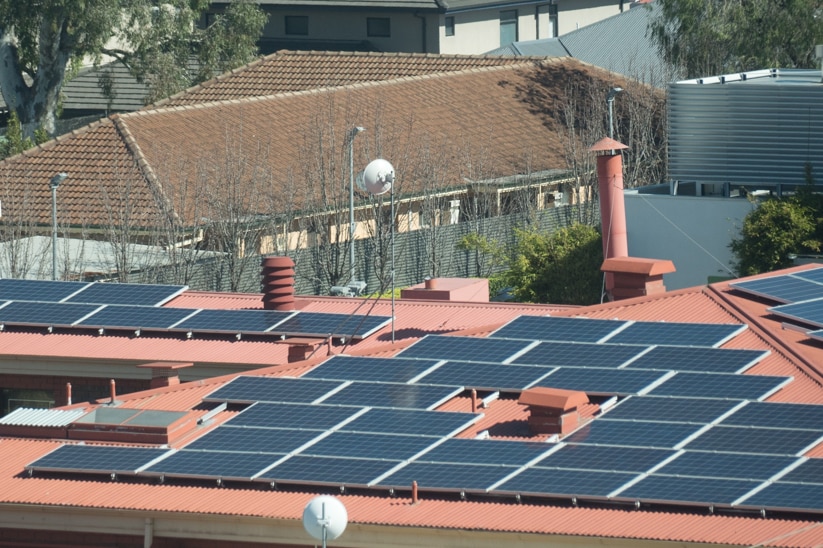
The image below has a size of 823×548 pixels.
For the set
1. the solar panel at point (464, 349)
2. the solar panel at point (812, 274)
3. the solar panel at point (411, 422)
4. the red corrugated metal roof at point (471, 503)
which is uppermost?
the solar panel at point (812, 274)

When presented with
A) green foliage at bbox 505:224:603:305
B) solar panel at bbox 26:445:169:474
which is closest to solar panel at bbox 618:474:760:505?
solar panel at bbox 26:445:169:474

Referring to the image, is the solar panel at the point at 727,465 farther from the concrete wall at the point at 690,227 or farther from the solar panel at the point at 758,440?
the concrete wall at the point at 690,227

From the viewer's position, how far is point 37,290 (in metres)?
35.6

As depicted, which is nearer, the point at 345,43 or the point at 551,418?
the point at 551,418

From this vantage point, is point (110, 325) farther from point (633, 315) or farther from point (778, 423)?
point (778, 423)

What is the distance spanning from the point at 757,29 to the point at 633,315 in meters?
39.3

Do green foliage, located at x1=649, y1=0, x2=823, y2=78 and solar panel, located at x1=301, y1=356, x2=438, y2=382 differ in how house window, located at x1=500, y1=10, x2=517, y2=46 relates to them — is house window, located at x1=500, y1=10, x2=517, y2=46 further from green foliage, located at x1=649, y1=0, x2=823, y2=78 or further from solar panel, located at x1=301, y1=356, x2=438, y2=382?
solar panel, located at x1=301, y1=356, x2=438, y2=382

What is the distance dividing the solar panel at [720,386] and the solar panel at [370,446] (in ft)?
11.6

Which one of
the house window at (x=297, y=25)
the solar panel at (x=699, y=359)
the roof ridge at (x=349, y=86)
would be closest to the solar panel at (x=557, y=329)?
the solar panel at (x=699, y=359)

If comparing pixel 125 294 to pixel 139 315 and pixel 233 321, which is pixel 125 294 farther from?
pixel 233 321

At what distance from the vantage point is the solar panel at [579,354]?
26578mm

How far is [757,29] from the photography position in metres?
67.4

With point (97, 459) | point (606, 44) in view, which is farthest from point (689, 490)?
point (606, 44)

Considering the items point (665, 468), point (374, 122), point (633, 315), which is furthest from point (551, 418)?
point (374, 122)
